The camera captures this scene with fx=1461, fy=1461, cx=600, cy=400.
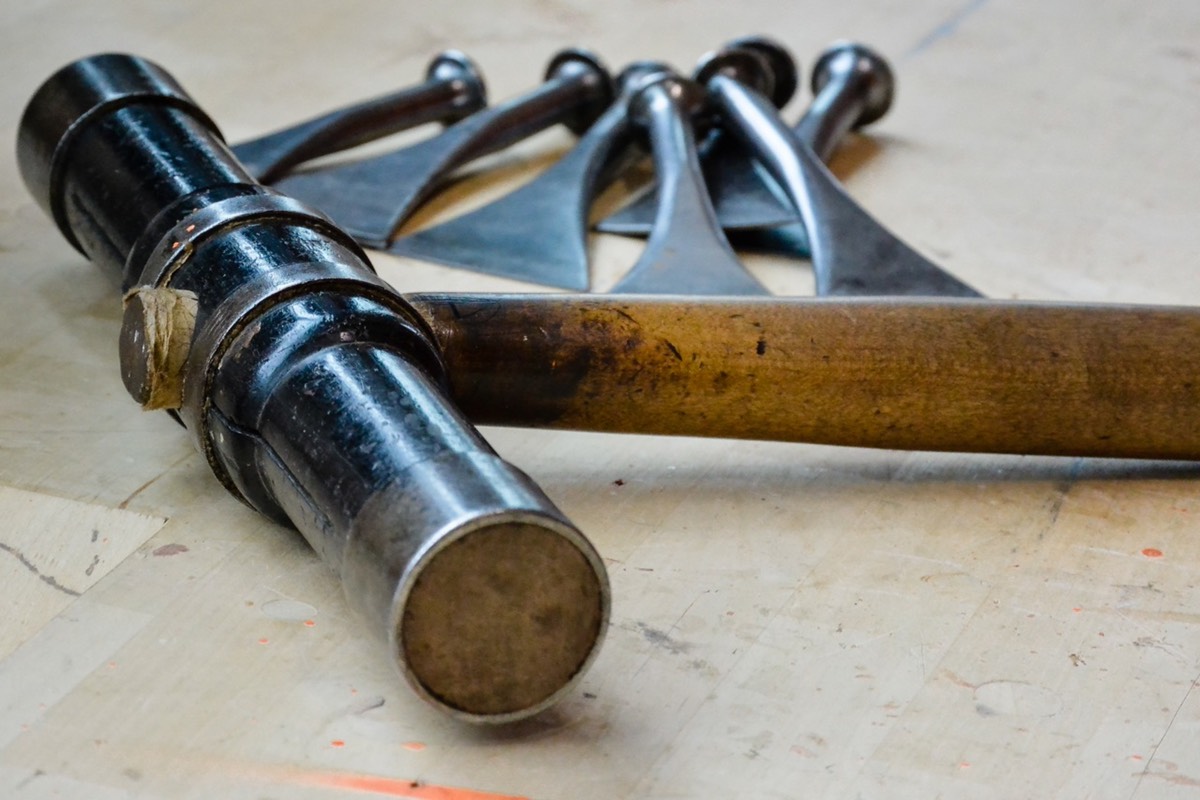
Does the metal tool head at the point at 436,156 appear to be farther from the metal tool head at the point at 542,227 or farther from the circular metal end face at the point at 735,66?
the circular metal end face at the point at 735,66

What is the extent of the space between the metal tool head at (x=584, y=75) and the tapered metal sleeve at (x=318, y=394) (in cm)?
98

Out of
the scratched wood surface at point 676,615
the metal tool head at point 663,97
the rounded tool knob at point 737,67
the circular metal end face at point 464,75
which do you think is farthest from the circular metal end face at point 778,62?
Result: the scratched wood surface at point 676,615

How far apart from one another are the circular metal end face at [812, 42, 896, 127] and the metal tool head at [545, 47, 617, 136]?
39 centimetres

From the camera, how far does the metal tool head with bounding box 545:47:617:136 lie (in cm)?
258

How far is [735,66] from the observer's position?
8.16 ft

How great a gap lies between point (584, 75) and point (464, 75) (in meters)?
0.22

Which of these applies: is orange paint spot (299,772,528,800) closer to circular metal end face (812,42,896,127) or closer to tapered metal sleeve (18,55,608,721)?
tapered metal sleeve (18,55,608,721)

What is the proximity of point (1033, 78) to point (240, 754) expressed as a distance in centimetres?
220

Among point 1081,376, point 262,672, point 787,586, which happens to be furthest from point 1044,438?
point 262,672

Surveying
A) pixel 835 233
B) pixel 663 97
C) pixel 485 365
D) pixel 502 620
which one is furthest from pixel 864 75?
pixel 502 620

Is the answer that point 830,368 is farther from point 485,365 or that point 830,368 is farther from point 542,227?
point 542,227

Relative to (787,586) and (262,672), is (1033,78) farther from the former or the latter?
(262,672)

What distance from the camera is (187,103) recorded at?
171 centimetres

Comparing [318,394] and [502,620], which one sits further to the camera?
[318,394]
